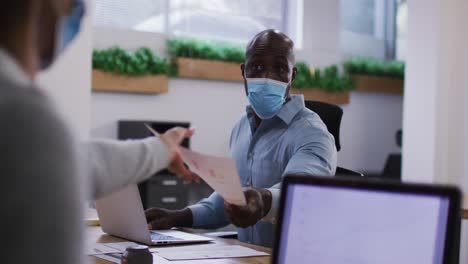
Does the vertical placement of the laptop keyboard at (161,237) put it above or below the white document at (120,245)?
above

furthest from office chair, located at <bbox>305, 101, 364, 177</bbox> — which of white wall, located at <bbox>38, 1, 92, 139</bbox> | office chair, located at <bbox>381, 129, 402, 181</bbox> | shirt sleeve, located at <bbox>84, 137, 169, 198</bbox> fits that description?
office chair, located at <bbox>381, 129, 402, 181</bbox>

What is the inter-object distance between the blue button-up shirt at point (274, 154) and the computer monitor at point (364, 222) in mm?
1049

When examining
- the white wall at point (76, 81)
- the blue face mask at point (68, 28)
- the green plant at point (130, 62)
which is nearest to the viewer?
the blue face mask at point (68, 28)

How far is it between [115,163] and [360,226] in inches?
17.5

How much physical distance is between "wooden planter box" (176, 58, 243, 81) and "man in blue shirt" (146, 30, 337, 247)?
2.86 meters

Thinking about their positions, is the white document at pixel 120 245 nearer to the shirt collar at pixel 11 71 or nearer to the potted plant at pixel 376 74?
the shirt collar at pixel 11 71

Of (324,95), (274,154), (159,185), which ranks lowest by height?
(159,185)

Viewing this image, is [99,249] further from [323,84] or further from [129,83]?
[323,84]

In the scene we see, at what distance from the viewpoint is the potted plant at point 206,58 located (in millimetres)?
5562

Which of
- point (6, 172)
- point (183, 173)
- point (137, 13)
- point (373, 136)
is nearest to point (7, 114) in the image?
point (6, 172)

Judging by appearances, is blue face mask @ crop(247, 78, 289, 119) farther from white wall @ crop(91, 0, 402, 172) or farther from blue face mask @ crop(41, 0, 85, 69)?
white wall @ crop(91, 0, 402, 172)

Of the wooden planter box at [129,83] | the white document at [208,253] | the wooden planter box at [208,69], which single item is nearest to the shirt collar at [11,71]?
the white document at [208,253]

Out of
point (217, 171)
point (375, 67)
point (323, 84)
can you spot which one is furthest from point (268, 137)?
point (375, 67)

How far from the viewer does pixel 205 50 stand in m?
5.69
